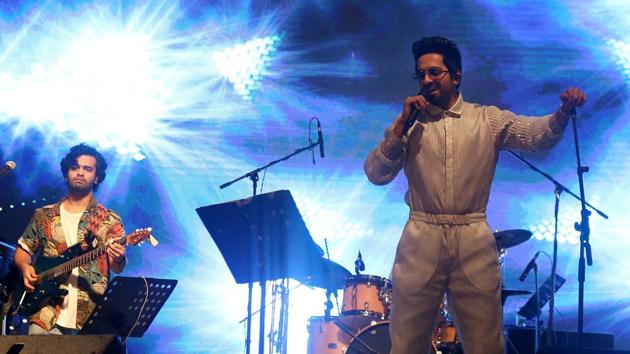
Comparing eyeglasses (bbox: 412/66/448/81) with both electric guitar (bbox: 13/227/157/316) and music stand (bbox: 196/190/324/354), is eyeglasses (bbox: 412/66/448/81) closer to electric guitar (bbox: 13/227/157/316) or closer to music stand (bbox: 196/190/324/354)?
music stand (bbox: 196/190/324/354)

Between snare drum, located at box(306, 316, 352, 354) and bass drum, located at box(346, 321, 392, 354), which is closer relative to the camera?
bass drum, located at box(346, 321, 392, 354)

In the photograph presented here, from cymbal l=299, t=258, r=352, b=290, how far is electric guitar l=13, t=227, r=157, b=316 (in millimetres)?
1408

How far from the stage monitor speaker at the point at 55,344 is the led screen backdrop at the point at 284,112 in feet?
13.6

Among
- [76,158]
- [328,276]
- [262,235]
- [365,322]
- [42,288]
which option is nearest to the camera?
[42,288]

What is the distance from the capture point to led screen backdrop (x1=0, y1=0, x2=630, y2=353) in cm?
780

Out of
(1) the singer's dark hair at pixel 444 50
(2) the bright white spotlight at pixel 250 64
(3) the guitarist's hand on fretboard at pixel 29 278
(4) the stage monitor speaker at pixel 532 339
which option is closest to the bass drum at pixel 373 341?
(4) the stage monitor speaker at pixel 532 339

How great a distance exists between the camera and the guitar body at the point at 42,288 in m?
4.70

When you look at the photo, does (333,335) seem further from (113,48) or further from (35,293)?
(113,48)

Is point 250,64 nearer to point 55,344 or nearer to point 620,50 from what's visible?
point 620,50

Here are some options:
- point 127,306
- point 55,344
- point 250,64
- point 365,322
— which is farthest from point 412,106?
point 250,64

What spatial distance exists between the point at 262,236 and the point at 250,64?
11.4 ft

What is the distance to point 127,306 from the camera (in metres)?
4.55

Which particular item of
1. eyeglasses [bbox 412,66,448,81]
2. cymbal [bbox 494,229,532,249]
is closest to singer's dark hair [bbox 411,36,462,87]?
eyeglasses [bbox 412,66,448,81]

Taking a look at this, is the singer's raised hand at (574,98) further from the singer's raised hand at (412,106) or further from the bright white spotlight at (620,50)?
the bright white spotlight at (620,50)
